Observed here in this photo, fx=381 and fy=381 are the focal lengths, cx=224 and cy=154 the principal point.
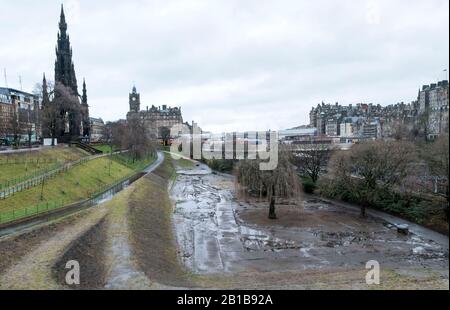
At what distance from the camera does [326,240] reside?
25.2m

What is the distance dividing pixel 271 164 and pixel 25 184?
2020 centimetres

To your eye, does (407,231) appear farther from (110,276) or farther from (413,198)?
(110,276)

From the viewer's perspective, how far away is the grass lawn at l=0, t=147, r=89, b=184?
3441 cm

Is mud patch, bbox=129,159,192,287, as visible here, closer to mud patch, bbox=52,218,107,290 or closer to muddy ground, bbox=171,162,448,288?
muddy ground, bbox=171,162,448,288

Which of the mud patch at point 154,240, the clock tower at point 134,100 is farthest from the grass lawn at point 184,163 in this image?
the clock tower at point 134,100

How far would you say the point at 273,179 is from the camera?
104 ft

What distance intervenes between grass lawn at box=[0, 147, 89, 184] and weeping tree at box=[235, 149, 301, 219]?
66.7 feet

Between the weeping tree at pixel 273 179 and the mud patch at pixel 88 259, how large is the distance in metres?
14.0

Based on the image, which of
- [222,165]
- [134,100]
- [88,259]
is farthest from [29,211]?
[134,100]

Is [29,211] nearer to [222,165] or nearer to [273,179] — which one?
[273,179]

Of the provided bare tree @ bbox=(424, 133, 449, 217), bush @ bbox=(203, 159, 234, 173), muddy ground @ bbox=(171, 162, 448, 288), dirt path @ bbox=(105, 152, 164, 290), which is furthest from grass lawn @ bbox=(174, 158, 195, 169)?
bare tree @ bbox=(424, 133, 449, 217)

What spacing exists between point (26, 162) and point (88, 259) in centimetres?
2563

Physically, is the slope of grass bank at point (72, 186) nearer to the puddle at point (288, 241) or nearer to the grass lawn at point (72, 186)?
the grass lawn at point (72, 186)
